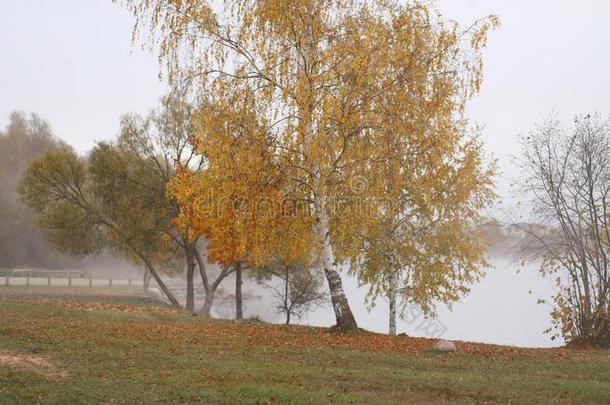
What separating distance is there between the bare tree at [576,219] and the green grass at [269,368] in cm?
317

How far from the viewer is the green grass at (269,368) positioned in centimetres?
1098

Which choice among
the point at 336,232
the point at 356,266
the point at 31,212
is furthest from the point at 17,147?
the point at 336,232

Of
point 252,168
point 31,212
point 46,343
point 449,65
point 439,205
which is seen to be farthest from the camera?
point 31,212

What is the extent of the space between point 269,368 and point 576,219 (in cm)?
1351

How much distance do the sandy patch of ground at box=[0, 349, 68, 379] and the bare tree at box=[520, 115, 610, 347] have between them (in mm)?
15863

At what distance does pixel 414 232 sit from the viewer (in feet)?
91.4

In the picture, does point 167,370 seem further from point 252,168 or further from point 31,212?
point 31,212

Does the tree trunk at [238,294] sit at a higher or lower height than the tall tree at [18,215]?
lower

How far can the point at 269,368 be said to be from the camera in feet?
43.6

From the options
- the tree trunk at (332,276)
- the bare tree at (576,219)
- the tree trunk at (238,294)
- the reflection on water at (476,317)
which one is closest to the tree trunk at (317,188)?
the tree trunk at (332,276)

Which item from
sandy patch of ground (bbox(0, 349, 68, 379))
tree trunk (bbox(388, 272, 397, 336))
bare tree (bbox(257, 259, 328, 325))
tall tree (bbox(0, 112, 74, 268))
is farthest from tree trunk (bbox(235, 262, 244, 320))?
tall tree (bbox(0, 112, 74, 268))

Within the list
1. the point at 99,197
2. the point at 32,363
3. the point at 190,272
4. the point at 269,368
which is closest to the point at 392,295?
the point at 190,272

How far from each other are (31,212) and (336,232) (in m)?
53.2

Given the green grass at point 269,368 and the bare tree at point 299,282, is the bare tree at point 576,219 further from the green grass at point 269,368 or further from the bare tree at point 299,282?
the bare tree at point 299,282
